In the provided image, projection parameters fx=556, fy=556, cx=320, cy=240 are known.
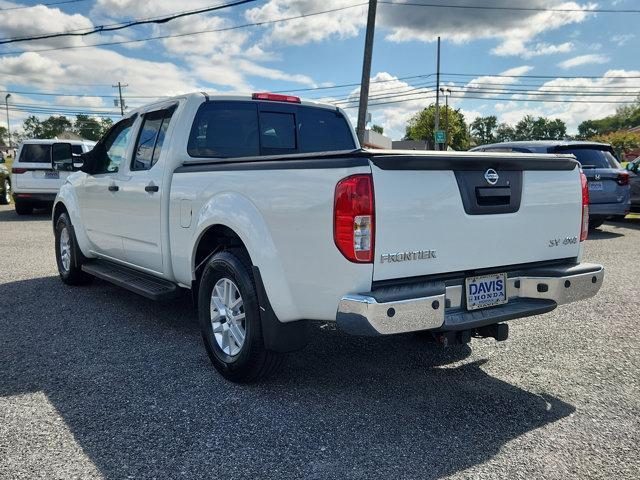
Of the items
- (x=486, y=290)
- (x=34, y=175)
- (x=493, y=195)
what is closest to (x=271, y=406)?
Answer: (x=486, y=290)

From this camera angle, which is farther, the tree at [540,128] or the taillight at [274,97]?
the tree at [540,128]

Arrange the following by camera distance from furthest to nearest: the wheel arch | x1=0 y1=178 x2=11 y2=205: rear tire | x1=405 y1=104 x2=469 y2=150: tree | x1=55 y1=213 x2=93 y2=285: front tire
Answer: x1=405 y1=104 x2=469 y2=150: tree < x1=0 y1=178 x2=11 y2=205: rear tire < x1=55 y1=213 x2=93 y2=285: front tire < the wheel arch

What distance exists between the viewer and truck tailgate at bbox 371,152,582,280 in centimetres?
294

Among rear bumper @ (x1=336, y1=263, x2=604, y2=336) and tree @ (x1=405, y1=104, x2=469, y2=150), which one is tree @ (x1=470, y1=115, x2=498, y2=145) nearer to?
tree @ (x1=405, y1=104, x2=469, y2=150)

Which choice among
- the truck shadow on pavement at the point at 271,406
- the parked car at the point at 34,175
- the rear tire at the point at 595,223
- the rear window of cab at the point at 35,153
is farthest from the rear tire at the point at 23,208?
the rear tire at the point at 595,223

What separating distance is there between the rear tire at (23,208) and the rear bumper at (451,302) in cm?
1437

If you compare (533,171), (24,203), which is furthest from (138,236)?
(24,203)

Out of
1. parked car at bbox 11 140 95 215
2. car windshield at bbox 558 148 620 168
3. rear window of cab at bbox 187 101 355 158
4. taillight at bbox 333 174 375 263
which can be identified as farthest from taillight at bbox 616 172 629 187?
parked car at bbox 11 140 95 215

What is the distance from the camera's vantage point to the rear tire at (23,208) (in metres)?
14.8

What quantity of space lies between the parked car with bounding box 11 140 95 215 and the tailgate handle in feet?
43.5

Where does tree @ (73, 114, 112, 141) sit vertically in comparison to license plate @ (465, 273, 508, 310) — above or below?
above

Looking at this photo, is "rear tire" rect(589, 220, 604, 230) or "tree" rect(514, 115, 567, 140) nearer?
"rear tire" rect(589, 220, 604, 230)

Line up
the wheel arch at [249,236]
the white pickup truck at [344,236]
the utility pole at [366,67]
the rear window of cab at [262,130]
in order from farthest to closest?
the utility pole at [366,67], the rear window of cab at [262,130], the wheel arch at [249,236], the white pickup truck at [344,236]

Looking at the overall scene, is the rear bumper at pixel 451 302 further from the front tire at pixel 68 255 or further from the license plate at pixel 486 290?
the front tire at pixel 68 255
